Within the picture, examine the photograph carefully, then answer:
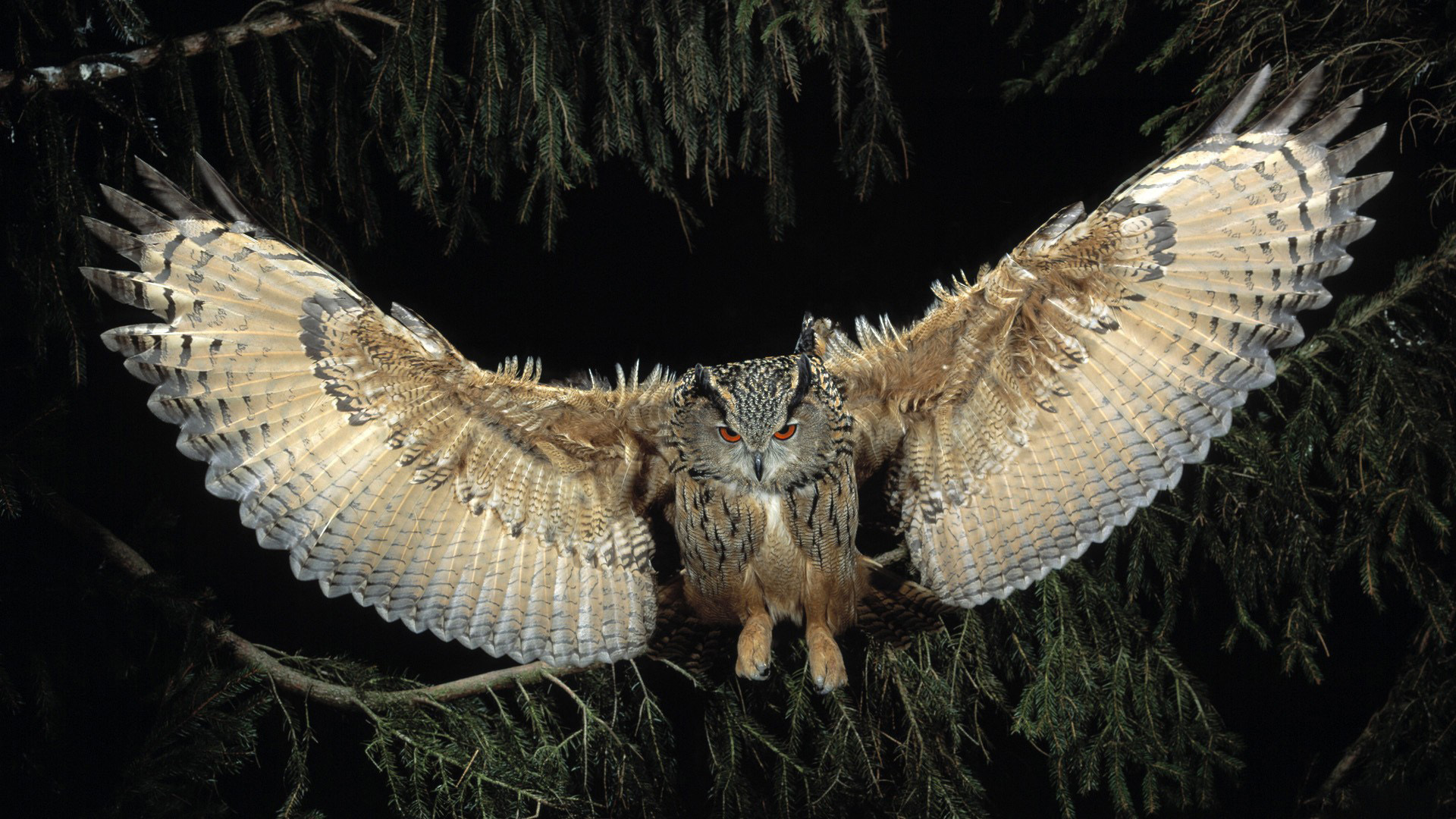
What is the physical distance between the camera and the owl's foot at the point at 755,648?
5.70 feet

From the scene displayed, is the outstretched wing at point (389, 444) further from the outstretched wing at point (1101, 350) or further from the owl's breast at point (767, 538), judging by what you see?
the outstretched wing at point (1101, 350)

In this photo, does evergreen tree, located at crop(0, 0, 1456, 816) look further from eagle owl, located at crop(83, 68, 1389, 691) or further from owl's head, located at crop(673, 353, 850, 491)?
owl's head, located at crop(673, 353, 850, 491)

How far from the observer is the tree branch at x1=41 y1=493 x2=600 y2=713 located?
211 centimetres

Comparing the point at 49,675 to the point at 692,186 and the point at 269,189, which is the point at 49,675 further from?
the point at 692,186

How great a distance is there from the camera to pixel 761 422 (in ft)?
4.92

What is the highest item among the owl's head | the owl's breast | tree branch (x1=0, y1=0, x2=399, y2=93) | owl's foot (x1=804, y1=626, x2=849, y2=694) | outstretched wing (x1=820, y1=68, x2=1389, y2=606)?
tree branch (x1=0, y1=0, x2=399, y2=93)

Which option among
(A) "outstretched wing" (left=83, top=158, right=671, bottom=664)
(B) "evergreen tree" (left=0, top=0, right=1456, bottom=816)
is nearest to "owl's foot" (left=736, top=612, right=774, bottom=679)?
(A) "outstretched wing" (left=83, top=158, right=671, bottom=664)

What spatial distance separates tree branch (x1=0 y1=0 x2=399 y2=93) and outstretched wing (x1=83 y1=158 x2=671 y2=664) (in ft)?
1.56

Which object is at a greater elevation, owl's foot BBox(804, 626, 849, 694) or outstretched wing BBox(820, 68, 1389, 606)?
outstretched wing BBox(820, 68, 1389, 606)

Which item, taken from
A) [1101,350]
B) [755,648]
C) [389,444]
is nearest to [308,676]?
[389,444]

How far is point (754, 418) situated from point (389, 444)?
2.46 feet

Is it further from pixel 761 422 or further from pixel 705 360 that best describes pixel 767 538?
pixel 705 360

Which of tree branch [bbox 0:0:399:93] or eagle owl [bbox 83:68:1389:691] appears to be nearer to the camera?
eagle owl [bbox 83:68:1389:691]

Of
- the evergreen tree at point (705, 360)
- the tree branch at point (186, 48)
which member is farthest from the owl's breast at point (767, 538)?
the tree branch at point (186, 48)
